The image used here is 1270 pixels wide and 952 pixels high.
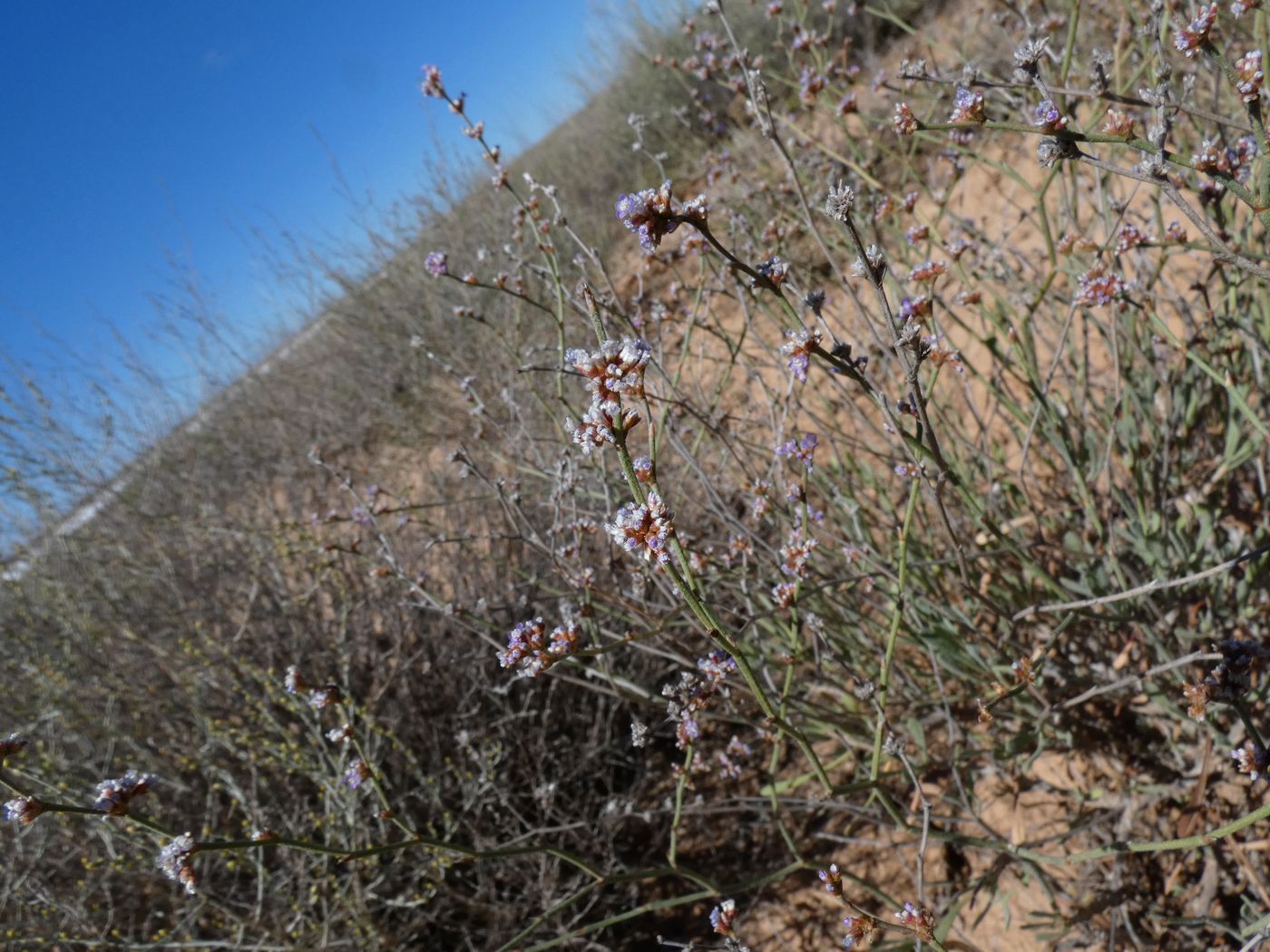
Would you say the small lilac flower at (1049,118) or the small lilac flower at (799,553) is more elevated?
the small lilac flower at (1049,118)

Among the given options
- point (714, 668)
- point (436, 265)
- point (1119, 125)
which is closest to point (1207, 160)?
point (1119, 125)

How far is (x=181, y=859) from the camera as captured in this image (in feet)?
3.88

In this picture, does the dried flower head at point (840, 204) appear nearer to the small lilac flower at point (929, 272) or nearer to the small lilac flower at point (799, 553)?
the small lilac flower at point (929, 272)

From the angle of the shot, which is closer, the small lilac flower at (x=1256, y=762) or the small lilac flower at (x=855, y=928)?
the small lilac flower at (x=855, y=928)

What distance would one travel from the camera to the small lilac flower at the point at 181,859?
3.83 feet

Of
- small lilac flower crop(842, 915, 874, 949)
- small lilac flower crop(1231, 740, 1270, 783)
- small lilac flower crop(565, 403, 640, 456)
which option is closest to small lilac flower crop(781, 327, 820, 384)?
small lilac flower crop(565, 403, 640, 456)

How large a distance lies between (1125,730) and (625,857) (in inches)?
63.0

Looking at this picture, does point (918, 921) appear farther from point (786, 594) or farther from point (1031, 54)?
point (1031, 54)

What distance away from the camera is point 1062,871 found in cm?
198

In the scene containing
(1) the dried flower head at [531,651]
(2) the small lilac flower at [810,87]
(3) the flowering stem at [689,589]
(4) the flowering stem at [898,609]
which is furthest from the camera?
(2) the small lilac flower at [810,87]

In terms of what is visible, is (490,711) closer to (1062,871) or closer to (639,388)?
(1062,871)

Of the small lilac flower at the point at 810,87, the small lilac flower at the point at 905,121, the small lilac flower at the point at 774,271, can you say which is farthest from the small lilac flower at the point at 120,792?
the small lilac flower at the point at 810,87

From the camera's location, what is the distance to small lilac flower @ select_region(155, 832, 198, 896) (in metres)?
1.17

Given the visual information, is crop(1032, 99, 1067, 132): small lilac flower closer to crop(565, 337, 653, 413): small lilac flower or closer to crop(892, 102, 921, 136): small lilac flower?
crop(892, 102, 921, 136): small lilac flower
